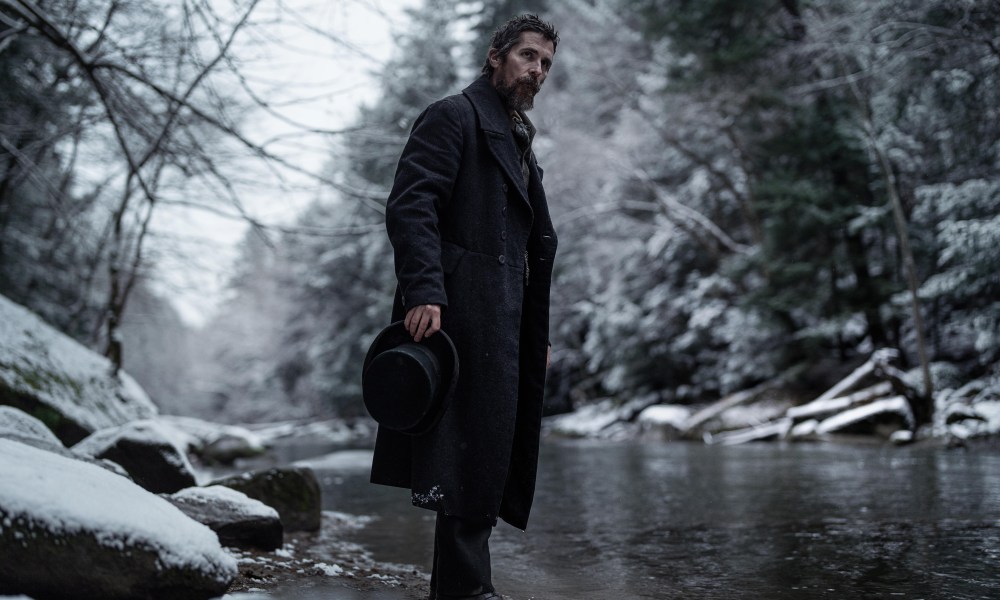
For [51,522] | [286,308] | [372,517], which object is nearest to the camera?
[51,522]

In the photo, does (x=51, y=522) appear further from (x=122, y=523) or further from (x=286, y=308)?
(x=286, y=308)

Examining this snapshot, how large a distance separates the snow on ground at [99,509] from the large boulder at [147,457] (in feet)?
8.28

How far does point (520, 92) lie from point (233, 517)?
7.34 feet

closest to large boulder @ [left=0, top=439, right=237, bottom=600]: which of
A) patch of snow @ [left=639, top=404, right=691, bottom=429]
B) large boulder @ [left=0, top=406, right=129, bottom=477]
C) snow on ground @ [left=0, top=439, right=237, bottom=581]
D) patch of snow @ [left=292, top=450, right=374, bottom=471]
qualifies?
snow on ground @ [left=0, top=439, right=237, bottom=581]

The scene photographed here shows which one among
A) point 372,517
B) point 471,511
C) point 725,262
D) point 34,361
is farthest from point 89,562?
point 725,262

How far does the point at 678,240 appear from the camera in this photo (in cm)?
2020

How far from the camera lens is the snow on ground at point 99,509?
183 cm

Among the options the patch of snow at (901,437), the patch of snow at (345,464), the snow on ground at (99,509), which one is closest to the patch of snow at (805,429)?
the patch of snow at (901,437)

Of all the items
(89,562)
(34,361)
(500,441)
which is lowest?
(89,562)

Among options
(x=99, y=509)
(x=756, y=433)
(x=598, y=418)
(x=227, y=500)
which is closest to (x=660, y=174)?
(x=598, y=418)

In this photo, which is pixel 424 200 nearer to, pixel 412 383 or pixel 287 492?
pixel 412 383

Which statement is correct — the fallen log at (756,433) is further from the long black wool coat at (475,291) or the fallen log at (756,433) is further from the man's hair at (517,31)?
the man's hair at (517,31)

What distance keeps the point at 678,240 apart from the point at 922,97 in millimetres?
9634

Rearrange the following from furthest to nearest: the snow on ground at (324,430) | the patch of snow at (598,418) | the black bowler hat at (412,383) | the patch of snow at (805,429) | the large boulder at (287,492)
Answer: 1. the snow on ground at (324,430)
2. the patch of snow at (598,418)
3. the patch of snow at (805,429)
4. the large boulder at (287,492)
5. the black bowler hat at (412,383)
